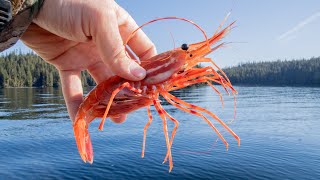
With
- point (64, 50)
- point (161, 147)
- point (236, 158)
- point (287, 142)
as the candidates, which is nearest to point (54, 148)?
point (161, 147)

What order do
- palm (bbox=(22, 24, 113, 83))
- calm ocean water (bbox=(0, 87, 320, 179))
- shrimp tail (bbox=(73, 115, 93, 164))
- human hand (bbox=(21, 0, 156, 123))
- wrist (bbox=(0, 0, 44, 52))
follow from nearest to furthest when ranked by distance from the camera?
1. wrist (bbox=(0, 0, 44, 52))
2. human hand (bbox=(21, 0, 156, 123))
3. palm (bbox=(22, 24, 113, 83))
4. shrimp tail (bbox=(73, 115, 93, 164))
5. calm ocean water (bbox=(0, 87, 320, 179))

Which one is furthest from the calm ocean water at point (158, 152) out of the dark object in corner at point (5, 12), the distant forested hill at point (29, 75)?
the distant forested hill at point (29, 75)

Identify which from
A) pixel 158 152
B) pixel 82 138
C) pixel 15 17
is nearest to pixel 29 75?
pixel 158 152

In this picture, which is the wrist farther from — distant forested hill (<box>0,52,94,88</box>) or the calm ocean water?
distant forested hill (<box>0,52,94,88</box>)

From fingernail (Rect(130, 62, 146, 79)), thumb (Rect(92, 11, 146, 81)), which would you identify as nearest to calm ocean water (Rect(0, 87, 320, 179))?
fingernail (Rect(130, 62, 146, 79))

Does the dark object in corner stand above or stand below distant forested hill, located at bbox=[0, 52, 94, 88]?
below

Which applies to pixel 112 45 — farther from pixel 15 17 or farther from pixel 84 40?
pixel 15 17

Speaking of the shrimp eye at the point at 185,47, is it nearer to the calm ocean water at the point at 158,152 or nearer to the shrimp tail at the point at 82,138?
the shrimp tail at the point at 82,138

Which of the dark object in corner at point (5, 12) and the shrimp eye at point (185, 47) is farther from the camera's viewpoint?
the shrimp eye at point (185, 47)
